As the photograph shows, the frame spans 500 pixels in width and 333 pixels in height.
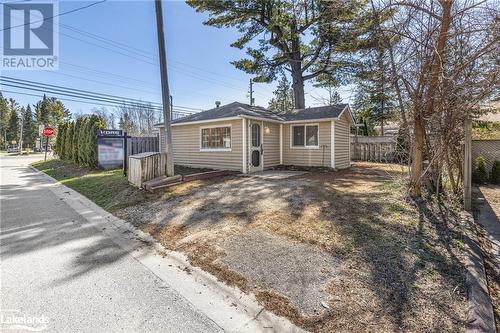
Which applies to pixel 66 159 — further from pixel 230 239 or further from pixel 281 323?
pixel 281 323

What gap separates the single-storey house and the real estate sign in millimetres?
3143

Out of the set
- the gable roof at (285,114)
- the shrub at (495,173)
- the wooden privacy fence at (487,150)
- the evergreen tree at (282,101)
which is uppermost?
the evergreen tree at (282,101)

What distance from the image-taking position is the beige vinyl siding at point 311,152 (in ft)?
39.1

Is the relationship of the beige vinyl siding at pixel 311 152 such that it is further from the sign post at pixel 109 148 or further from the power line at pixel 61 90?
the power line at pixel 61 90

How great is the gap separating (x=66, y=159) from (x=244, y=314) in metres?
20.2

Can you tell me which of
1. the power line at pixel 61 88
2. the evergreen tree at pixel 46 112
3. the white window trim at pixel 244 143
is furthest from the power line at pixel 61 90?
the evergreen tree at pixel 46 112

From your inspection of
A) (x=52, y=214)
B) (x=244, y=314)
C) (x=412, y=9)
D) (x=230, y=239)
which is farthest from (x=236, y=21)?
(x=244, y=314)

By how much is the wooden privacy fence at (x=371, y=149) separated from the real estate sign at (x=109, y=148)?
14.1 meters

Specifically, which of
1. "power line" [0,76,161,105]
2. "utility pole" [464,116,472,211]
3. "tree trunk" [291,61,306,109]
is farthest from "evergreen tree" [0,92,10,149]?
"utility pole" [464,116,472,211]

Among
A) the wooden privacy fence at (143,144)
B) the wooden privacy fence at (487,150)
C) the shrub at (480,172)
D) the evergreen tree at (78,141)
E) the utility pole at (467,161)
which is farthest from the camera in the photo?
the evergreen tree at (78,141)

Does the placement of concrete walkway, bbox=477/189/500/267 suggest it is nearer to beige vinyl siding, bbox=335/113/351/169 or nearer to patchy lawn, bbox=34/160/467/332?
patchy lawn, bbox=34/160/467/332

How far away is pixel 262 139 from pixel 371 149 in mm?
9073

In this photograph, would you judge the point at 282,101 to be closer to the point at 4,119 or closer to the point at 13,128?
→ the point at 13,128

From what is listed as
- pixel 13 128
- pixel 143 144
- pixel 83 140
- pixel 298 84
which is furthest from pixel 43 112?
pixel 298 84
